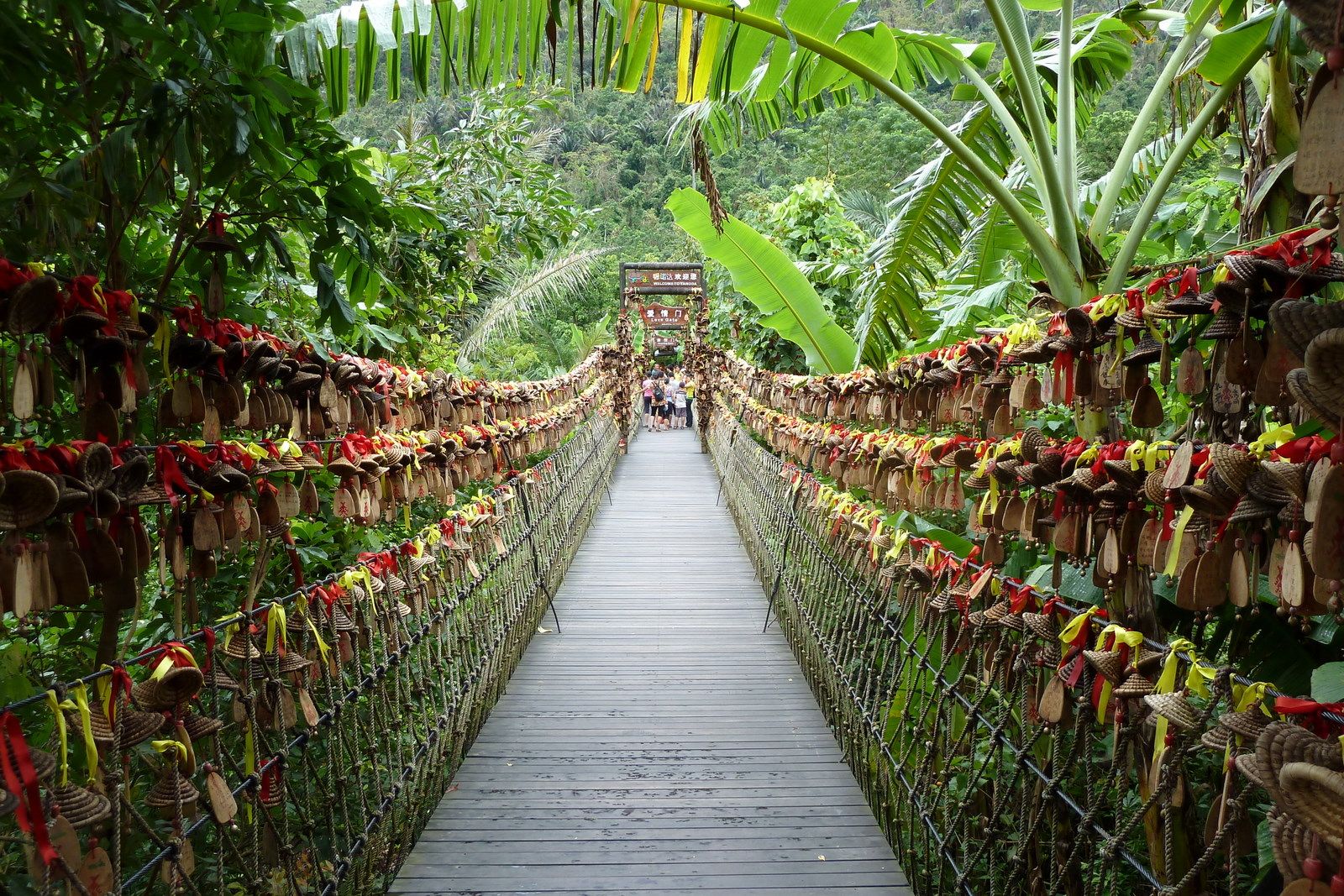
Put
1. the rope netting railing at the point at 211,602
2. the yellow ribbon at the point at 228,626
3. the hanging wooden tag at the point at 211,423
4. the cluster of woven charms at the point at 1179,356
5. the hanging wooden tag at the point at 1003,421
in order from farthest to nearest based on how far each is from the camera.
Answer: the hanging wooden tag at the point at 1003,421
the hanging wooden tag at the point at 211,423
the yellow ribbon at the point at 228,626
the rope netting railing at the point at 211,602
the cluster of woven charms at the point at 1179,356

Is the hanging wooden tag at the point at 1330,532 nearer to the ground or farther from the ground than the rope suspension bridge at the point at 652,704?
farther from the ground

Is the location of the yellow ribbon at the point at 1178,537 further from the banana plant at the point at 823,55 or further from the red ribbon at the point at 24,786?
the red ribbon at the point at 24,786

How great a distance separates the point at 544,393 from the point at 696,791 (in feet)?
15.2

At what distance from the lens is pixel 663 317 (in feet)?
52.2

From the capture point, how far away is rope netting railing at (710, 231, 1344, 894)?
3.91 ft

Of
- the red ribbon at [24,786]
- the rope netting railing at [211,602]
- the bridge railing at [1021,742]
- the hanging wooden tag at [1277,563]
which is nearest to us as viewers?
the red ribbon at [24,786]

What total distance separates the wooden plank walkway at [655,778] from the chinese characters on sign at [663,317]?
10174mm

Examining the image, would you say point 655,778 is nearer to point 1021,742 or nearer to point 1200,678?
point 1021,742

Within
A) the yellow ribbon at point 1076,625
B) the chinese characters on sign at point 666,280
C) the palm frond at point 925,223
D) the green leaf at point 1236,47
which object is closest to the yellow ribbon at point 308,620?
the yellow ribbon at point 1076,625

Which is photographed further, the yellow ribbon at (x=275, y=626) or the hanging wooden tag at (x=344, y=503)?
the hanging wooden tag at (x=344, y=503)

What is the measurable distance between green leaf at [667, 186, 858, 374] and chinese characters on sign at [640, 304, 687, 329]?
10096 millimetres

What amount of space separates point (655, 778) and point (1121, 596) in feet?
6.10

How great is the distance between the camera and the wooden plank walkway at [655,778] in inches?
108

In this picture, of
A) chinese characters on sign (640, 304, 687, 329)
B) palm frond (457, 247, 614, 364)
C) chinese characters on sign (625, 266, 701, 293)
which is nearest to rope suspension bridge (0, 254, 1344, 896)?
palm frond (457, 247, 614, 364)
